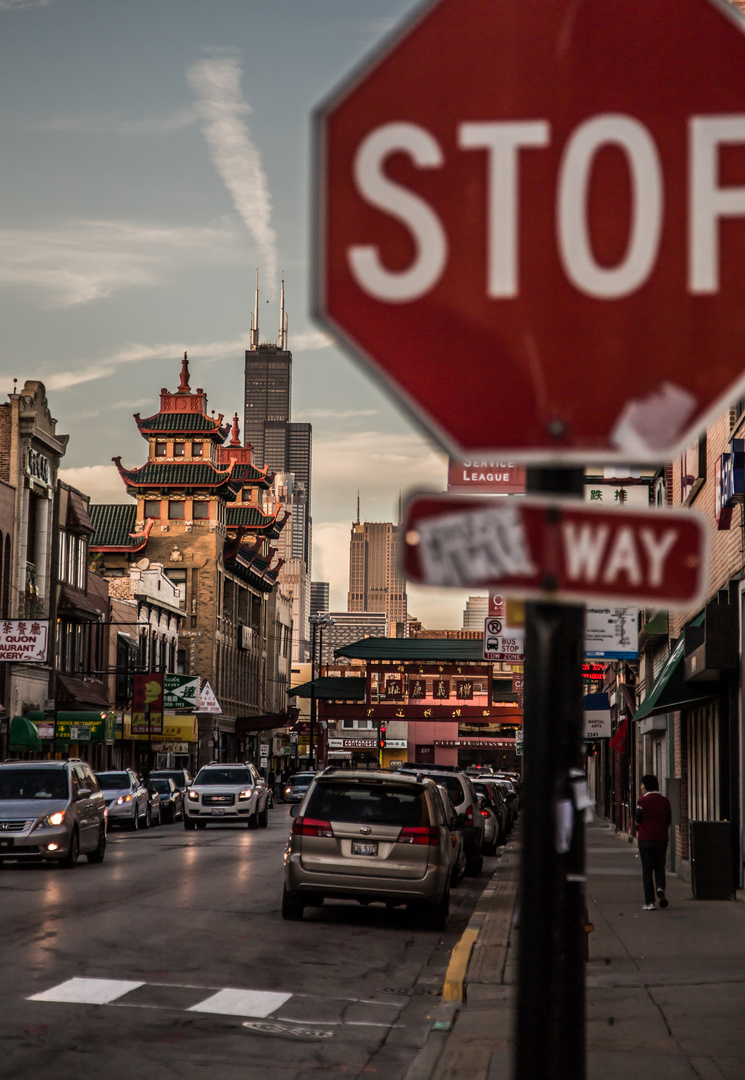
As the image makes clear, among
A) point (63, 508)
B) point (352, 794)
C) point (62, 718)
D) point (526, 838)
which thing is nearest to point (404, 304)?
point (526, 838)

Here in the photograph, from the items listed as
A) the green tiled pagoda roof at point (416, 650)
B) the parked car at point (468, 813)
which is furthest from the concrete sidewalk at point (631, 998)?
the green tiled pagoda roof at point (416, 650)

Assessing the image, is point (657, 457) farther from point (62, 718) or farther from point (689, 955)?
point (62, 718)

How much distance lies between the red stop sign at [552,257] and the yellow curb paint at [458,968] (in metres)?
8.90

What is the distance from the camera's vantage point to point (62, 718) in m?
53.5

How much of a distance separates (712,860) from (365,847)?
5.17 meters

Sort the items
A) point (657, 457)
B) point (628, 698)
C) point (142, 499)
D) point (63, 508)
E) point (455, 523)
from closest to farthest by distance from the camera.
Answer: point (455, 523)
point (657, 457)
point (628, 698)
point (63, 508)
point (142, 499)

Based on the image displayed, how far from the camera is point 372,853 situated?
16.3m

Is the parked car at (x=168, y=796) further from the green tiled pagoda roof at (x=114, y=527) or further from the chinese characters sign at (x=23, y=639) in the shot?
→ the green tiled pagoda roof at (x=114, y=527)

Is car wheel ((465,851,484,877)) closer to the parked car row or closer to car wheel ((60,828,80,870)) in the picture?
car wheel ((60,828,80,870))

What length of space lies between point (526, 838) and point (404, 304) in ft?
3.65

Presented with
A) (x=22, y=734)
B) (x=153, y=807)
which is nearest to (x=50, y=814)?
(x=153, y=807)

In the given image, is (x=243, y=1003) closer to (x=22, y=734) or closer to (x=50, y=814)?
(x=50, y=814)

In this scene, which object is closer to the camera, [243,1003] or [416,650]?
[243,1003]

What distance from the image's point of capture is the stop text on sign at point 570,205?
281cm
